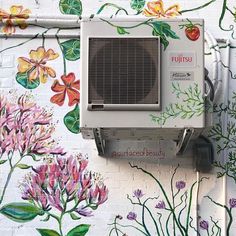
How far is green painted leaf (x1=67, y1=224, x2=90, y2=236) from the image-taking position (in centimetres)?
370

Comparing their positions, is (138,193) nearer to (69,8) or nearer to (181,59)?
(181,59)

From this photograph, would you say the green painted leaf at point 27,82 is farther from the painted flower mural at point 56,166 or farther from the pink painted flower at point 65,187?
the pink painted flower at point 65,187

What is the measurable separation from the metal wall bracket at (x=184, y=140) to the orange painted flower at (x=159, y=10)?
2.66ft

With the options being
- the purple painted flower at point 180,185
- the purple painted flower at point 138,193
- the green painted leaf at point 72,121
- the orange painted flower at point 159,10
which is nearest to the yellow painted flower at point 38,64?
the green painted leaf at point 72,121

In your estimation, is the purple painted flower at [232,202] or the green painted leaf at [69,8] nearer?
the purple painted flower at [232,202]

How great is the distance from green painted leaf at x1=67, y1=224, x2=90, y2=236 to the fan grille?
79 centimetres

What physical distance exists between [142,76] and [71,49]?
2.29 feet

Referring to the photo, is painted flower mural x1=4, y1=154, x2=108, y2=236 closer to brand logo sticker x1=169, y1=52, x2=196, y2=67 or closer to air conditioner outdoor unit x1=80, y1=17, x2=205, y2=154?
air conditioner outdoor unit x1=80, y1=17, x2=205, y2=154

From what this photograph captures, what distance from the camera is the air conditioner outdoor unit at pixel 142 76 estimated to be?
132 inches

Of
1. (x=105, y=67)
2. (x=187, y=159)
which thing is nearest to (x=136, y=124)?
(x=105, y=67)

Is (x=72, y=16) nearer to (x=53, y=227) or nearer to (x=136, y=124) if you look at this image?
(x=136, y=124)

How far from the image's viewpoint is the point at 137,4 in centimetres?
394

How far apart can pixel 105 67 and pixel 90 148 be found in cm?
63

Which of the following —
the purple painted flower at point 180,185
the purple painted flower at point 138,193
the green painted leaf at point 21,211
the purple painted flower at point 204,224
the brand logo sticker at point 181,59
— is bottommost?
the purple painted flower at point 204,224
